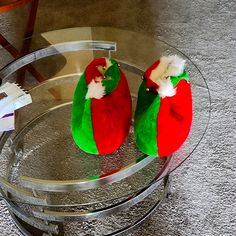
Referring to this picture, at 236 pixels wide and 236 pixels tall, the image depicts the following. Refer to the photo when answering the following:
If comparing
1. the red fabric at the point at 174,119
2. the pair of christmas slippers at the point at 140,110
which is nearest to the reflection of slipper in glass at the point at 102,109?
the pair of christmas slippers at the point at 140,110

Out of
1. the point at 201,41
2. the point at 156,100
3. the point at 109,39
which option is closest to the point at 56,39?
the point at 109,39

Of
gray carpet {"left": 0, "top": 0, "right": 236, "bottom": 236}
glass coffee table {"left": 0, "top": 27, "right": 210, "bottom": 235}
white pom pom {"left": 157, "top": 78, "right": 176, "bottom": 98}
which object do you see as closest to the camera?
white pom pom {"left": 157, "top": 78, "right": 176, "bottom": 98}

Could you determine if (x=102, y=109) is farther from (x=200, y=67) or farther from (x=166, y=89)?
(x=200, y=67)

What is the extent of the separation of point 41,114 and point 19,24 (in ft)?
2.56

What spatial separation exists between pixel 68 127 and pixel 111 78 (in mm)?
284

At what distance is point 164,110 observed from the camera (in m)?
1.06

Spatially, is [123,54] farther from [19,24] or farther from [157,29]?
[19,24]

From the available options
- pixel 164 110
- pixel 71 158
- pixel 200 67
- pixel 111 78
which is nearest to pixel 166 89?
pixel 164 110

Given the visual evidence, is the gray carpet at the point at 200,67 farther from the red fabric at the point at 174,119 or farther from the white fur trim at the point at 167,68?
the white fur trim at the point at 167,68

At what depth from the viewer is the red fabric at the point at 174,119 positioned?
3.48ft

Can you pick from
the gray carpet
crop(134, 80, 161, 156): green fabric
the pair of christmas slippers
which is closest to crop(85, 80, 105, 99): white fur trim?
the pair of christmas slippers

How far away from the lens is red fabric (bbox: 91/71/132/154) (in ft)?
3.56

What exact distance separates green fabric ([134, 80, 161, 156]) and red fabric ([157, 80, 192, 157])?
12mm

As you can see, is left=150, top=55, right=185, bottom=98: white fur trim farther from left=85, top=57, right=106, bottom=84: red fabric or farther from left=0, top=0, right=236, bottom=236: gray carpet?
left=0, top=0, right=236, bottom=236: gray carpet
